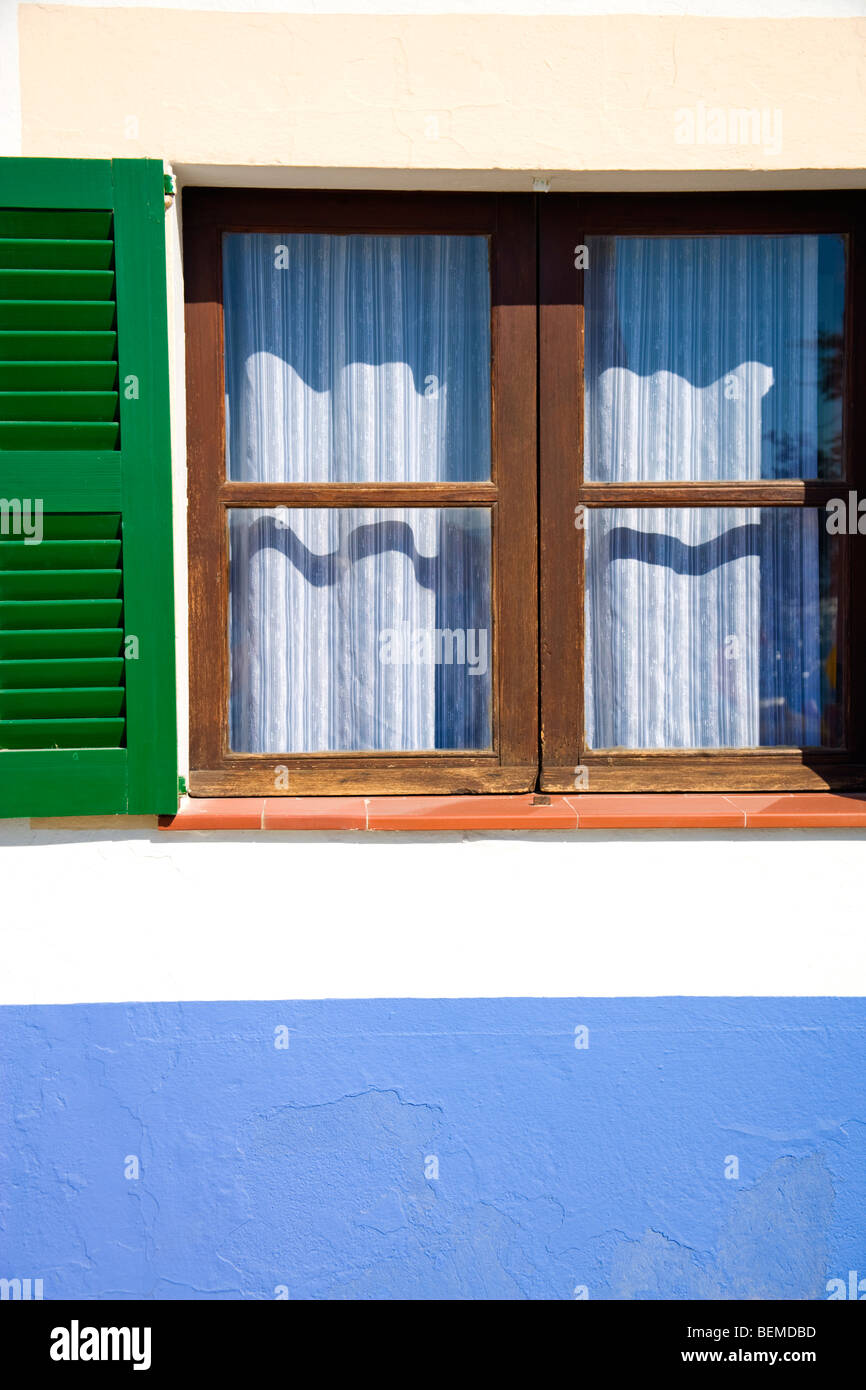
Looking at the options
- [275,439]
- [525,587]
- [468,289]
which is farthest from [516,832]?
[468,289]

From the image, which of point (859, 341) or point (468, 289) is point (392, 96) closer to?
point (468, 289)

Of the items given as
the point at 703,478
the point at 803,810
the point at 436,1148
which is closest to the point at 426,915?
the point at 436,1148

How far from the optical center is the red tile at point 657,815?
7.81ft

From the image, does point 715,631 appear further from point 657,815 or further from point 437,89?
point 437,89

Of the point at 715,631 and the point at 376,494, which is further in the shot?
the point at 715,631

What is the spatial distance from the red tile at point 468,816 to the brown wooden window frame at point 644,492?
0.16m

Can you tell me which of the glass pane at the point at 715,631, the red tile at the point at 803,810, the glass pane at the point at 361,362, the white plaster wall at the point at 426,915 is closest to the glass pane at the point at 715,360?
the glass pane at the point at 715,631

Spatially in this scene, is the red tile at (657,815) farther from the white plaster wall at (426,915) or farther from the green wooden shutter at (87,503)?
the green wooden shutter at (87,503)

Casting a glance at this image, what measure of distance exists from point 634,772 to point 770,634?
0.50 m

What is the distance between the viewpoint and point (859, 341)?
101 inches

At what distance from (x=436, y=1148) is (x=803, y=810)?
45.3 inches

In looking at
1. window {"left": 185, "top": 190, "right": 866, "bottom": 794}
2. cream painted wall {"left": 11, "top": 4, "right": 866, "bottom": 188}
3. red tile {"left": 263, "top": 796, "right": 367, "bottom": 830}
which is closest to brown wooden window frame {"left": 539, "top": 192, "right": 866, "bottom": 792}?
window {"left": 185, "top": 190, "right": 866, "bottom": 794}

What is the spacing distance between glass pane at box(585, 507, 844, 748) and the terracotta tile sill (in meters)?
0.22

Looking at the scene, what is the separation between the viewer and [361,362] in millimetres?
2578
